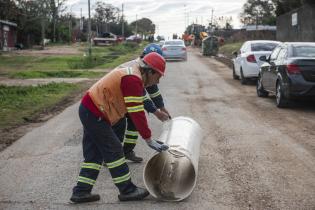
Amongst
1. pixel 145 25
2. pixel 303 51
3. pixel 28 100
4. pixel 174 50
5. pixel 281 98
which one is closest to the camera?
pixel 281 98

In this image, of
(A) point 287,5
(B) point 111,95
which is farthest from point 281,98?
(A) point 287,5

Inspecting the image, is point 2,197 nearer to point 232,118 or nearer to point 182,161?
point 182,161

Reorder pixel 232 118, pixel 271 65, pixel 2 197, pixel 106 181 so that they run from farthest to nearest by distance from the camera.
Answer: pixel 271 65 < pixel 232 118 < pixel 106 181 < pixel 2 197

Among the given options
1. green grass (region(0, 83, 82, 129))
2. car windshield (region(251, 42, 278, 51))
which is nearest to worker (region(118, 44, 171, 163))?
green grass (region(0, 83, 82, 129))

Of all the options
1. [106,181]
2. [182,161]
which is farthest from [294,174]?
[106,181]

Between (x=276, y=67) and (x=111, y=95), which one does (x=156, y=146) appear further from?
(x=276, y=67)

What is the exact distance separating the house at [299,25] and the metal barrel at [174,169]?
83.2 ft

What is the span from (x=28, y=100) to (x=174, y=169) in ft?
34.0

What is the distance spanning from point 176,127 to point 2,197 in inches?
90.4

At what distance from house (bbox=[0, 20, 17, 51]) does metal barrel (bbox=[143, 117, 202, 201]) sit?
167 feet

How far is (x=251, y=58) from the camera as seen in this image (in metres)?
20.4

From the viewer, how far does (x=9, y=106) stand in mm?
15438

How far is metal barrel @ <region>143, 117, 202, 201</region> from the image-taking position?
21.8ft

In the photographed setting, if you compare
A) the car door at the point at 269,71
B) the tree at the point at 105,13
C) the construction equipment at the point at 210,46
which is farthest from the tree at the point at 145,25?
the car door at the point at 269,71
